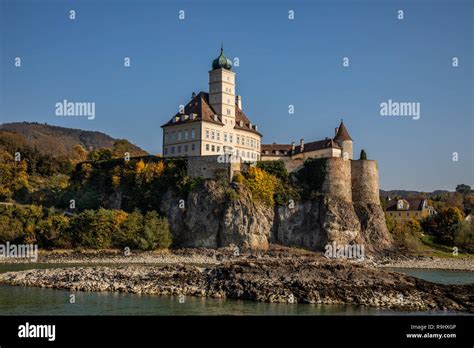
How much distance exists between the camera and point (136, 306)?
25.8m

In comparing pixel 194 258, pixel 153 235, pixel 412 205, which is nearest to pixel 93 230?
pixel 153 235

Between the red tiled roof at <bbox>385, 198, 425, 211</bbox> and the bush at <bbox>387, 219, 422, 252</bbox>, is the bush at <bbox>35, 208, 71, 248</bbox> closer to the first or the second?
the bush at <bbox>387, 219, 422, 252</bbox>

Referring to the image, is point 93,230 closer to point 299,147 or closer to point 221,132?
point 221,132

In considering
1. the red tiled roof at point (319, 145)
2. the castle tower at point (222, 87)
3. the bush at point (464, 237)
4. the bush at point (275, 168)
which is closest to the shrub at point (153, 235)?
the bush at point (275, 168)

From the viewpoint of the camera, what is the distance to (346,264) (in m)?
32.5

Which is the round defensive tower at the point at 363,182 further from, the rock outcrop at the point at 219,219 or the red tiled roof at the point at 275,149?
the rock outcrop at the point at 219,219

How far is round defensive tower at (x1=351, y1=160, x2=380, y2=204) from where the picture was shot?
61.2 meters

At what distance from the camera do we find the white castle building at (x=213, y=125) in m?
57.3

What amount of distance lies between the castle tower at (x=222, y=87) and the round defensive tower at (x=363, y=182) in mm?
15457
